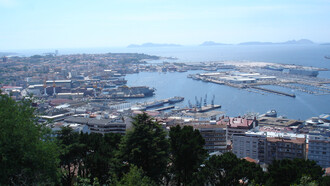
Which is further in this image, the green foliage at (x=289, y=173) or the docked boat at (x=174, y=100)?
the docked boat at (x=174, y=100)

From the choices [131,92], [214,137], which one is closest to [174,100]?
[131,92]

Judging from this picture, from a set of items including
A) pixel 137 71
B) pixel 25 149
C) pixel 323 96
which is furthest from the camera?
pixel 137 71

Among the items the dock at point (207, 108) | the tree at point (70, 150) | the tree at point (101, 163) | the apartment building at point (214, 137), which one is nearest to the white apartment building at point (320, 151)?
the apartment building at point (214, 137)

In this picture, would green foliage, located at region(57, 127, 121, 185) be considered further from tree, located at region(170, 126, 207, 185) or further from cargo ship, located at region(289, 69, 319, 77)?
cargo ship, located at region(289, 69, 319, 77)

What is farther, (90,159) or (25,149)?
(90,159)

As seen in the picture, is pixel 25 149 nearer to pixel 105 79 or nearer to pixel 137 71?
pixel 105 79

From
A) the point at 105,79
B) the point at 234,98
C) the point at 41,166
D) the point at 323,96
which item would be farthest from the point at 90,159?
the point at 105,79

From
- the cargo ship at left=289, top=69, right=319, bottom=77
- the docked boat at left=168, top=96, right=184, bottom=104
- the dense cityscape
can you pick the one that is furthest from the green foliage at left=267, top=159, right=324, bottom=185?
the cargo ship at left=289, top=69, right=319, bottom=77

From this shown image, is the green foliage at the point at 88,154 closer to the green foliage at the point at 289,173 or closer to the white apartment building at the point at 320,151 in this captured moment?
the green foliage at the point at 289,173
